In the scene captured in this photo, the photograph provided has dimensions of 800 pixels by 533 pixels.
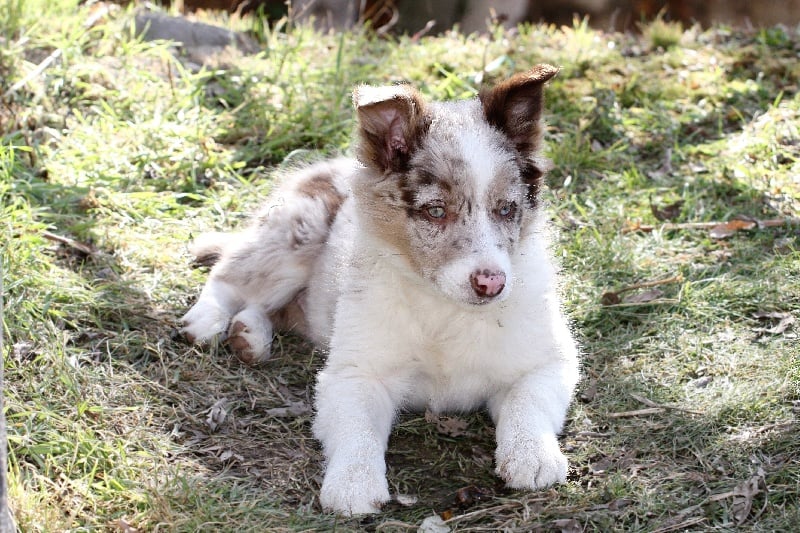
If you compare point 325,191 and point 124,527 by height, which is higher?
point 325,191

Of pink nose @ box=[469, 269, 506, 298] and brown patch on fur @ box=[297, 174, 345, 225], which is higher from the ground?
pink nose @ box=[469, 269, 506, 298]

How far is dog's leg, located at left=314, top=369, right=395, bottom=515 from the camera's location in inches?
134

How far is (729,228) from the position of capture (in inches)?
216

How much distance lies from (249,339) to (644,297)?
201 cm

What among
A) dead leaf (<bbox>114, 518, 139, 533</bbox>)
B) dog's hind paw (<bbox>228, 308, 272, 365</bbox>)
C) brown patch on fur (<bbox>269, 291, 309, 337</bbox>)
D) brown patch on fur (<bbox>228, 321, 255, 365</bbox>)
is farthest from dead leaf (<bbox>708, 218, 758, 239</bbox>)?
dead leaf (<bbox>114, 518, 139, 533</bbox>)

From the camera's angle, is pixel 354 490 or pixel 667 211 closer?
pixel 354 490

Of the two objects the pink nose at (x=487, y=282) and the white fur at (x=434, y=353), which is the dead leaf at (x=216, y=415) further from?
the pink nose at (x=487, y=282)

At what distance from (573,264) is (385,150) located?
191cm

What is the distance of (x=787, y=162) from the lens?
6141 millimetres

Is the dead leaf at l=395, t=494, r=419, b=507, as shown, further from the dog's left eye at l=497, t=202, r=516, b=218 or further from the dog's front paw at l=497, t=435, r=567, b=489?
the dog's left eye at l=497, t=202, r=516, b=218

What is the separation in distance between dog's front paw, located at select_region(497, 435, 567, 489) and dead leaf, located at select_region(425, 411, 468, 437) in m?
0.44

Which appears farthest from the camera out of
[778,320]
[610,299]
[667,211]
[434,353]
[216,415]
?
[667,211]

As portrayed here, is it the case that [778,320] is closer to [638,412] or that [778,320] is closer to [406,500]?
[638,412]

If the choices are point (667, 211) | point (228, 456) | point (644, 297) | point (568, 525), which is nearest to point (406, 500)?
point (568, 525)
